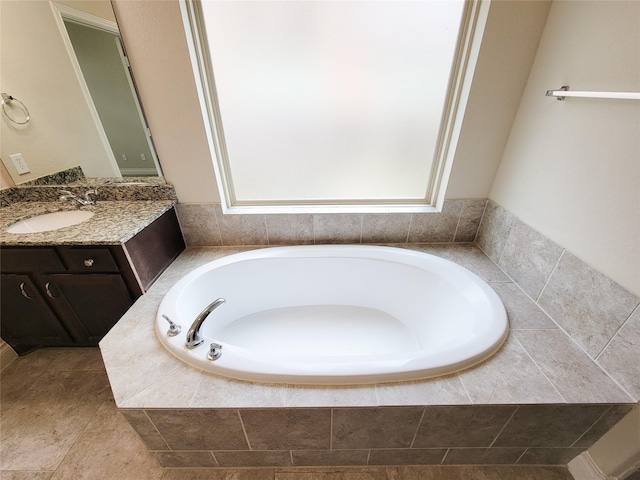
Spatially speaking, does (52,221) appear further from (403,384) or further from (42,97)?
(403,384)

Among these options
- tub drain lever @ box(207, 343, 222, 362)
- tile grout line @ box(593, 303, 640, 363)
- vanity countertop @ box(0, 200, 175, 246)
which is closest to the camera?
tile grout line @ box(593, 303, 640, 363)

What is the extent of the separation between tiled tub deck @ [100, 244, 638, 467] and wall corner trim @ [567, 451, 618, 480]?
0.09 feet

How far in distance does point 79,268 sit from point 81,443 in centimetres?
78

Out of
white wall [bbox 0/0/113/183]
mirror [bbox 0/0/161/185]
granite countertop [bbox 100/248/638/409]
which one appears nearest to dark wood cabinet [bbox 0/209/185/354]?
granite countertop [bbox 100/248/638/409]

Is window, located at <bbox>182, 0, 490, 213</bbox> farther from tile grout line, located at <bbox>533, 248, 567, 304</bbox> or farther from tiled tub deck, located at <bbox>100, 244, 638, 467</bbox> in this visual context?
tiled tub deck, located at <bbox>100, 244, 638, 467</bbox>

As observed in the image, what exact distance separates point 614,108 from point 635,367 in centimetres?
84

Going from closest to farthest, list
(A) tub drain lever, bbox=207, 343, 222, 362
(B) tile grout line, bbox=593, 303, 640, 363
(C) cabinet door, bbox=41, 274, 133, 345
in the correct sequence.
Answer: (B) tile grout line, bbox=593, 303, 640, 363 → (A) tub drain lever, bbox=207, 343, 222, 362 → (C) cabinet door, bbox=41, 274, 133, 345

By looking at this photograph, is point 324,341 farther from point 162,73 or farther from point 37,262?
point 162,73

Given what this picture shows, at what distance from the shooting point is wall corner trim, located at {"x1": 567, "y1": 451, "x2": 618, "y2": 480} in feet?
3.07

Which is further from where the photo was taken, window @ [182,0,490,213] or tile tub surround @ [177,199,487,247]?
tile tub surround @ [177,199,487,247]

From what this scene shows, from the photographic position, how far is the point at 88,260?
1.19 meters

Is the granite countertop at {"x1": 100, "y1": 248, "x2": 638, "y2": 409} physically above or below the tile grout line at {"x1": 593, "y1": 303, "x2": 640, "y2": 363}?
below

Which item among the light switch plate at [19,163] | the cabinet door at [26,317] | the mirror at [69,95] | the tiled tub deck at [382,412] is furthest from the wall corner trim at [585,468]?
A: the light switch plate at [19,163]

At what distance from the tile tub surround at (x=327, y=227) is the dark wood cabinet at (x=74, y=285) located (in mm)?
191
